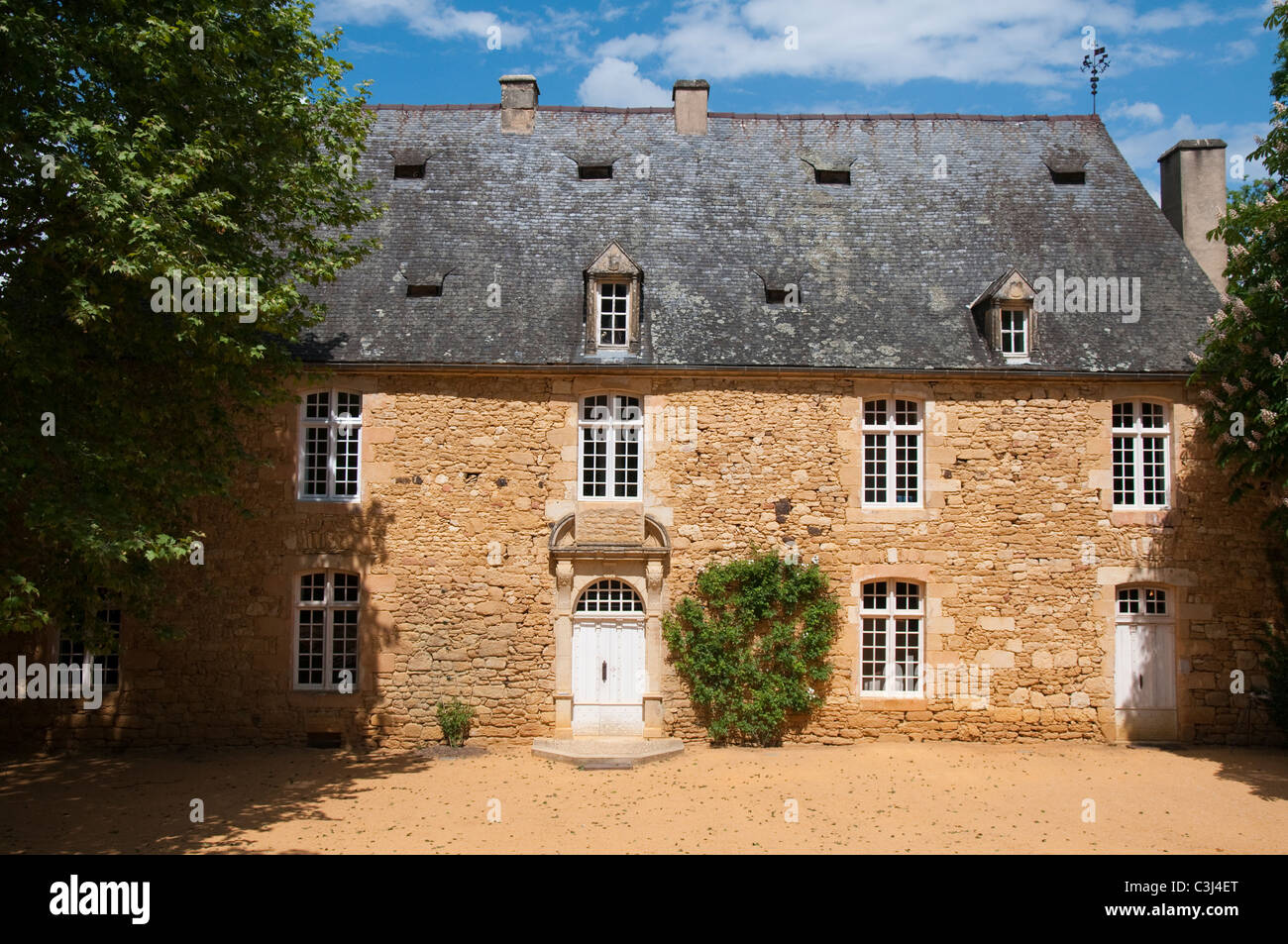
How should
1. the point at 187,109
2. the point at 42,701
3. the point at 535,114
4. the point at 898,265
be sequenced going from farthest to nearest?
the point at 535,114, the point at 898,265, the point at 42,701, the point at 187,109

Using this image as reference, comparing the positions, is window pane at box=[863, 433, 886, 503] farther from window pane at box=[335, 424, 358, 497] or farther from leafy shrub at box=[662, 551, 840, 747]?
window pane at box=[335, 424, 358, 497]

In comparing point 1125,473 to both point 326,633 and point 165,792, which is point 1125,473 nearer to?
point 326,633

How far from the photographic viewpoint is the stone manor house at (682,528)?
13.4 metres

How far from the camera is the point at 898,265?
1534 cm

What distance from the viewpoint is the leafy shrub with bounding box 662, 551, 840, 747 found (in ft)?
43.5

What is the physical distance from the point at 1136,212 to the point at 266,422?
1428 centimetres

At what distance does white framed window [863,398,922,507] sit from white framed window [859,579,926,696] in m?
1.24

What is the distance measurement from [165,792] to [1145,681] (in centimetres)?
1303

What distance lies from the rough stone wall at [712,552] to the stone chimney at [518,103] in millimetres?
5863

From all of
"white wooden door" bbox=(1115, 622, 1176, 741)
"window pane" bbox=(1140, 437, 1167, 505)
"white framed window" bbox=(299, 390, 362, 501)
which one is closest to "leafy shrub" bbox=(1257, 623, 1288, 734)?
"white wooden door" bbox=(1115, 622, 1176, 741)

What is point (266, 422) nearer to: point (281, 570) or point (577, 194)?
point (281, 570)

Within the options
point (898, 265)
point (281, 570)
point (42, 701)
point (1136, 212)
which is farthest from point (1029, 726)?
point (42, 701)

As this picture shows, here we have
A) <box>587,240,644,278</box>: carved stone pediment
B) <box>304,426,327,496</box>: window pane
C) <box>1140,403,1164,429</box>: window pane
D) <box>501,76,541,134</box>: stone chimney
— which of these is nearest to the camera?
<box>304,426,327,496</box>: window pane

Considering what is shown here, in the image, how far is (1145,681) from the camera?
13773mm
